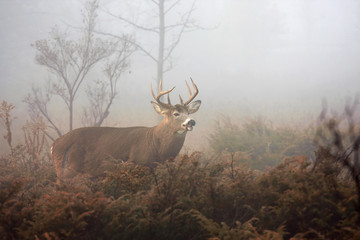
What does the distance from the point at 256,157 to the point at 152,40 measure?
3708 centimetres

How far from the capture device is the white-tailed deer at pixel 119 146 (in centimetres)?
428

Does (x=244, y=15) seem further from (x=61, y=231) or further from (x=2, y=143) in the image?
(x=61, y=231)

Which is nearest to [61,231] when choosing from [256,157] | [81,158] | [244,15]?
[81,158]

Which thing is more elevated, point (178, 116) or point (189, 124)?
point (178, 116)

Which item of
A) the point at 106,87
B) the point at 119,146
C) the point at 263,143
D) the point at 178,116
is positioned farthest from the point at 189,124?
the point at 106,87

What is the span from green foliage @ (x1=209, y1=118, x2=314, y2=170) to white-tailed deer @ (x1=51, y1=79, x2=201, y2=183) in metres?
2.83

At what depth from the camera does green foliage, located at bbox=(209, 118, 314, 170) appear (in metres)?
7.04

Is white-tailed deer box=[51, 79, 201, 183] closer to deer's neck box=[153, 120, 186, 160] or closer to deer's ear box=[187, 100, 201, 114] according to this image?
deer's neck box=[153, 120, 186, 160]

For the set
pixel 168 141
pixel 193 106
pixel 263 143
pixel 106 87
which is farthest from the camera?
pixel 106 87

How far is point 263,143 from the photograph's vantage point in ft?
24.8

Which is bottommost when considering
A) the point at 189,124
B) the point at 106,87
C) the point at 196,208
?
the point at 196,208

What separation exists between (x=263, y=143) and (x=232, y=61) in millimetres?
39067

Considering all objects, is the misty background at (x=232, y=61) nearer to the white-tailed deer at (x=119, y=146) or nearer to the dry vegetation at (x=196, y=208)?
the white-tailed deer at (x=119, y=146)

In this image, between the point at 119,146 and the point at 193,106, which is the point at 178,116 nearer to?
the point at 193,106
